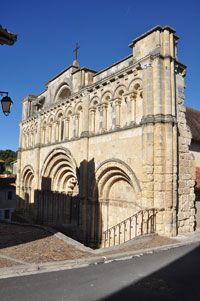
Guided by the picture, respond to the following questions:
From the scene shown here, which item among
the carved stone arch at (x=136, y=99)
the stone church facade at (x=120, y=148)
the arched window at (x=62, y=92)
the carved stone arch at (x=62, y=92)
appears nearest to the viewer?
the stone church facade at (x=120, y=148)

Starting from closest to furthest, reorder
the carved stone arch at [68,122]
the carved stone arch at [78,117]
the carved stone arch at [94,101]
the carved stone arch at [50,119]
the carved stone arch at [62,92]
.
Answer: the carved stone arch at [94,101], the carved stone arch at [78,117], the carved stone arch at [68,122], the carved stone arch at [62,92], the carved stone arch at [50,119]

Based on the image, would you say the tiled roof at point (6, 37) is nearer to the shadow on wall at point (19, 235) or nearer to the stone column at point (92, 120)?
the shadow on wall at point (19, 235)

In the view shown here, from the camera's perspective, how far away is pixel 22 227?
1239 centimetres

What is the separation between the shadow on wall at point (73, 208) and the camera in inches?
535

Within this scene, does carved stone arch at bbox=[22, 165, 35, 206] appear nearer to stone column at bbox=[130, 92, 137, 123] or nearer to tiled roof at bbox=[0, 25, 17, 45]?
stone column at bbox=[130, 92, 137, 123]

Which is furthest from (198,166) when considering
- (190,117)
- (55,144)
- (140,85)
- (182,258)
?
(55,144)

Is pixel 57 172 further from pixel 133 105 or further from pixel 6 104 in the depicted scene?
pixel 6 104

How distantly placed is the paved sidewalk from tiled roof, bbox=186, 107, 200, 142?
5288 millimetres

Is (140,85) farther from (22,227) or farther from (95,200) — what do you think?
(22,227)

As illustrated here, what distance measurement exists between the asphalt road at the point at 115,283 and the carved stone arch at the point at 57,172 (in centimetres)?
1092

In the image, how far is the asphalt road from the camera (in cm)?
448

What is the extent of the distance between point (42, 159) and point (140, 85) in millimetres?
10543

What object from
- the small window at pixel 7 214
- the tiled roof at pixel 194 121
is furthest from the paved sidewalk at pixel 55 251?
the small window at pixel 7 214

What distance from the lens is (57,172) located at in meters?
18.0
